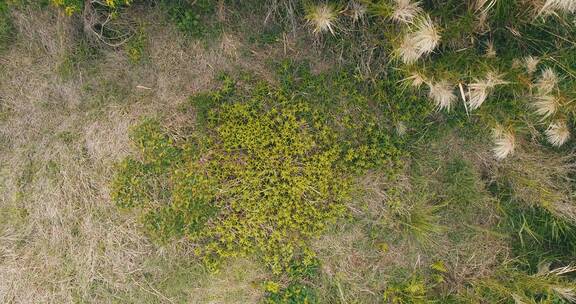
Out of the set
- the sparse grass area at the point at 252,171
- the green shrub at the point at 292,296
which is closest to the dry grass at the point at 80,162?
the sparse grass area at the point at 252,171

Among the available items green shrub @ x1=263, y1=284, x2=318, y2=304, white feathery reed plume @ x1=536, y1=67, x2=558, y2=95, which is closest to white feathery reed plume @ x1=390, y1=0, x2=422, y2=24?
white feathery reed plume @ x1=536, y1=67, x2=558, y2=95

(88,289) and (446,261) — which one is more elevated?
(446,261)

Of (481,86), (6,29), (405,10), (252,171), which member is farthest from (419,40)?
(6,29)

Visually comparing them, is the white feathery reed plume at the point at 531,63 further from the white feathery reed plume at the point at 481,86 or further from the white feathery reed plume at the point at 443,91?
the white feathery reed plume at the point at 443,91

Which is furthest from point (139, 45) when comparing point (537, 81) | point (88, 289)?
Result: point (537, 81)

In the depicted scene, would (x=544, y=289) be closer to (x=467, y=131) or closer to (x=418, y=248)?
(x=418, y=248)

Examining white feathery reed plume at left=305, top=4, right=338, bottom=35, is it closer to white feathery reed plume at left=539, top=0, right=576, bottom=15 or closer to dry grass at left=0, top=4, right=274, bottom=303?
dry grass at left=0, top=4, right=274, bottom=303

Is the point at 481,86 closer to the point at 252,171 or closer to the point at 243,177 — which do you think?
the point at 252,171
